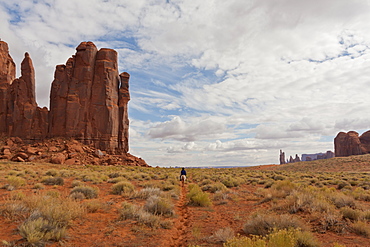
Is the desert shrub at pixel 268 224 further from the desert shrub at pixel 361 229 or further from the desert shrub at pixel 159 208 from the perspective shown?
the desert shrub at pixel 159 208

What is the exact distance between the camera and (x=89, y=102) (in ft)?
168

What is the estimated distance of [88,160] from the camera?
42188mm

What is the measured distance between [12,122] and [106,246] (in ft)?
192

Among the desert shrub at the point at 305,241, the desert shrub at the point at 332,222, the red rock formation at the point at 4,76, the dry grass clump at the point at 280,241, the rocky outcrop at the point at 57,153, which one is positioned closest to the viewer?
the dry grass clump at the point at 280,241

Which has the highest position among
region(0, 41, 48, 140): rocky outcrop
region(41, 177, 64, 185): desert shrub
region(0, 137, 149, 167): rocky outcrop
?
region(0, 41, 48, 140): rocky outcrop

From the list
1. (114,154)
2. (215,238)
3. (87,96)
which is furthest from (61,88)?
(215,238)

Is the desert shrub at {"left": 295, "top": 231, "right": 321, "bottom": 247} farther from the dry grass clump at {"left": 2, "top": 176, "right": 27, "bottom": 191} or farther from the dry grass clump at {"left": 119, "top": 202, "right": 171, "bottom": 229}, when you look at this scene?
the dry grass clump at {"left": 2, "top": 176, "right": 27, "bottom": 191}

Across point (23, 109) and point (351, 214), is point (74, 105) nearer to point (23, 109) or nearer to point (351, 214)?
point (23, 109)

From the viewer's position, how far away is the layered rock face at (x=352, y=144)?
89.4 m

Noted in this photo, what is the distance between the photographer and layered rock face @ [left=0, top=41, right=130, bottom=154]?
49281mm

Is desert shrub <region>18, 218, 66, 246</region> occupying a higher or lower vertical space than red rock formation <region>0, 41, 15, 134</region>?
lower

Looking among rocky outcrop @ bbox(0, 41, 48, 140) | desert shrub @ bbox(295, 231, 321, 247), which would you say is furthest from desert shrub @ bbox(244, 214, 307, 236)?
rocky outcrop @ bbox(0, 41, 48, 140)

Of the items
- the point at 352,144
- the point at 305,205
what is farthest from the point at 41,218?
the point at 352,144

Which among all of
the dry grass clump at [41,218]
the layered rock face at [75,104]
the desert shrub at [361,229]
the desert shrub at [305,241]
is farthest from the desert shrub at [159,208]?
the layered rock face at [75,104]
